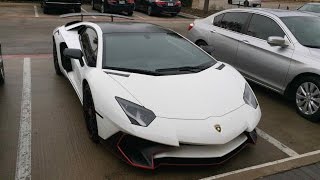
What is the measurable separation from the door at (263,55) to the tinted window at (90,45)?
268 cm

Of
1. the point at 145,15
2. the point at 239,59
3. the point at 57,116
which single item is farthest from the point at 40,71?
the point at 145,15

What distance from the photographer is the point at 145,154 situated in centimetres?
360

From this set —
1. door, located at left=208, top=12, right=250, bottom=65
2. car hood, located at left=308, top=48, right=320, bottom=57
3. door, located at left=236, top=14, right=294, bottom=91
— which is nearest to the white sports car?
door, located at left=236, top=14, right=294, bottom=91

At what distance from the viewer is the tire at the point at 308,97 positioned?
5.31 meters

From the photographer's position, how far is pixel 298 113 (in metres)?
5.65

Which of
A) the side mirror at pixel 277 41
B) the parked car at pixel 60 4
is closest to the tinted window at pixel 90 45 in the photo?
the side mirror at pixel 277 41

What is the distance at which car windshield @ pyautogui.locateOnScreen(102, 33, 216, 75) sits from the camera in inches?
178

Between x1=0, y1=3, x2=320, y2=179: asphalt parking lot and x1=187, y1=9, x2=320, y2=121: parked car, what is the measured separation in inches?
13.8

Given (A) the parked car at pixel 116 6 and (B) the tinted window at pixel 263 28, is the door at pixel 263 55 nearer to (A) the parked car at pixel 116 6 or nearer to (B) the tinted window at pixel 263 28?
(B) the tinted window at pixel 263 28

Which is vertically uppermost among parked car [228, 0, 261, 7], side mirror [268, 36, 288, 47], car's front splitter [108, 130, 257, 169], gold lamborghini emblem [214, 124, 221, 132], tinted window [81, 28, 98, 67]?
side mirror [268, 36, 288, 47]

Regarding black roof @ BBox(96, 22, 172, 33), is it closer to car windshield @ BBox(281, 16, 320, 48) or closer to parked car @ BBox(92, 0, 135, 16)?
car windshield @ BBox(281, 16, 320, 48)

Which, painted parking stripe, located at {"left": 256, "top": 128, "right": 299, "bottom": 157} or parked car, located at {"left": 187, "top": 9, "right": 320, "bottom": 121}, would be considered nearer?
painted parking stripe, located at {"left": 256, "top": 128, "right": 299, "bottom": 157}

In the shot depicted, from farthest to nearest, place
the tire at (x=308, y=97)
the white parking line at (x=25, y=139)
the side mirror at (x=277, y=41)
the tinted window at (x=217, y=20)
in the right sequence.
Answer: the tinted window at (x=217, y=20), the side mirror at (x=277, y=41), the tire at (x=308, y=97), the white parking line at (x=25, y=139)

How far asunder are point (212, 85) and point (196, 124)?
31.0 inches
